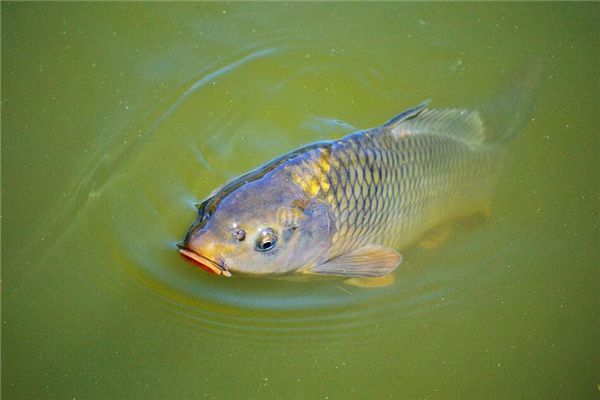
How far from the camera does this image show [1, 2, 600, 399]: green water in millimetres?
2428

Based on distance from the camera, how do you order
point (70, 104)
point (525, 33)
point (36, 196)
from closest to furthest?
point (36, 196)
point (70, 104)
point (525, 33)

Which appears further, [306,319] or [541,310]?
[541,310]

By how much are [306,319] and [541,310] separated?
1.08 meters

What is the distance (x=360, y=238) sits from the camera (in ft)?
8.12

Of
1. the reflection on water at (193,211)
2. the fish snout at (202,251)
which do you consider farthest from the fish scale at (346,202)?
the reflection on water at (193,211)

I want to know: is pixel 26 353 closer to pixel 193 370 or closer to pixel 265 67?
pixel 193 370

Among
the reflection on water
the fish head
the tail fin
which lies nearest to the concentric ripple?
the reflection on water

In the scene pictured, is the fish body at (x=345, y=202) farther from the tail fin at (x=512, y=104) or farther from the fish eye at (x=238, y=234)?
the tail fin at (x=512, y=104)

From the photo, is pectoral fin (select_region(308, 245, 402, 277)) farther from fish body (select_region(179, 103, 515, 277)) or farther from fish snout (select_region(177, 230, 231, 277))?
fish snout (select_region(177, 230, 231, 277))

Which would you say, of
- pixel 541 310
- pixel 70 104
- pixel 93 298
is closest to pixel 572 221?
pixel 541 310

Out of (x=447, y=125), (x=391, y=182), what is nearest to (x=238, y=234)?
(x=391, y=182)

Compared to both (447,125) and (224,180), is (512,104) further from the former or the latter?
(224,180)

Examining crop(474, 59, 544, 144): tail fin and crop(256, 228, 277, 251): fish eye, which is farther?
crop(474, 59, 544, 144): tail fin

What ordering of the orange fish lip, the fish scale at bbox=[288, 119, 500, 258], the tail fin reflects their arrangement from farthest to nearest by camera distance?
the tail fin → the fish scale at bbox=[288, 119, 500, 258] → the orange fish lip
